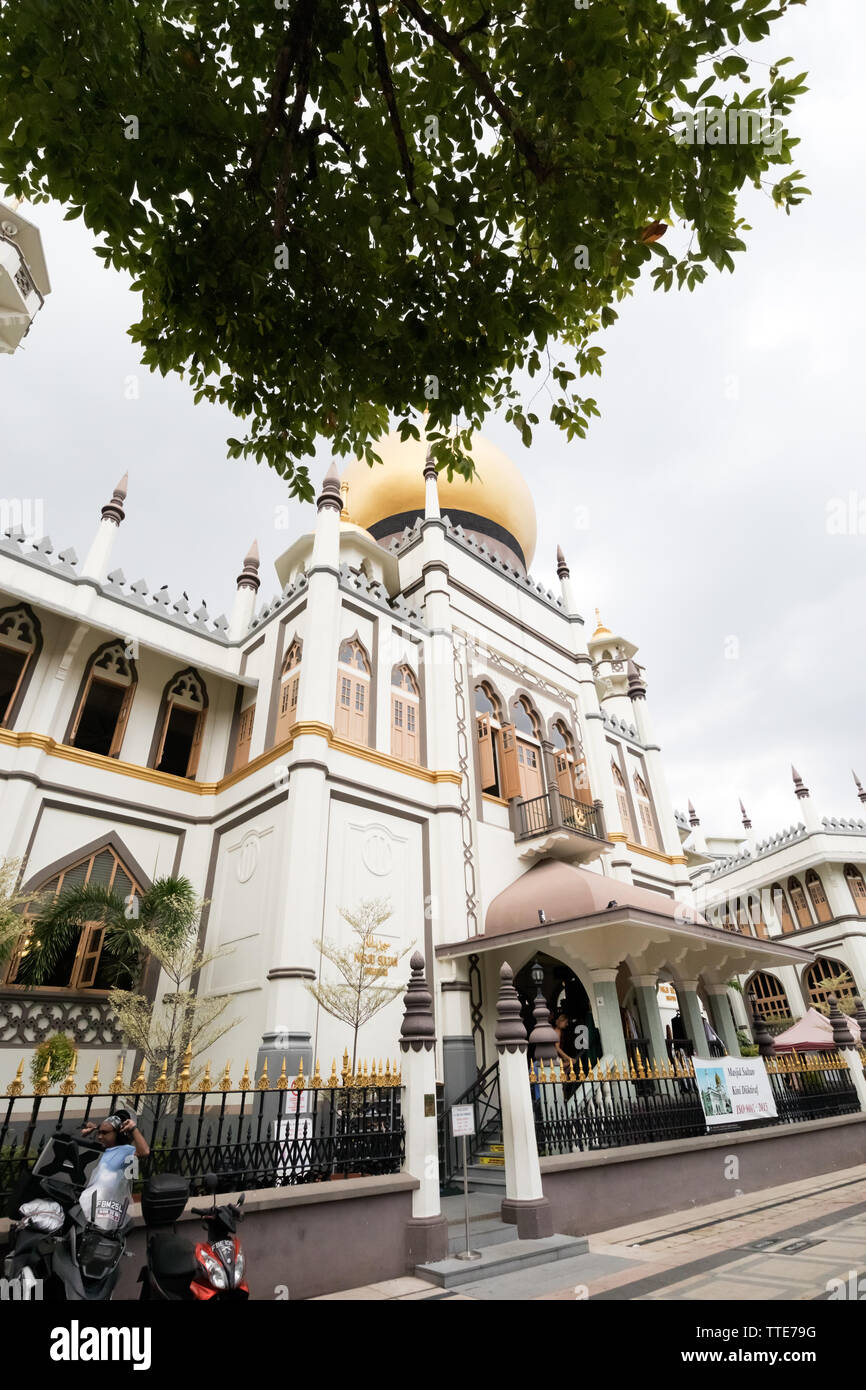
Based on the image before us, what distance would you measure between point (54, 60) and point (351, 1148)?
8.15 metres

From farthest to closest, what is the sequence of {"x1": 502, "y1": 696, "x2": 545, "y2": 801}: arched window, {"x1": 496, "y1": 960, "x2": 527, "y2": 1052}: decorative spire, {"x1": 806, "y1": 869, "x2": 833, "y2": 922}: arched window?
{"x1": 806, "y1": 869, "x2": 833, "y2": 922}: arched window → {"x1": 502, "y1": 696, "x2": 545, "y2": 801}: arched window → {"x1": 496, "y1": 960, "x2": 527, "y2": 1052}: decorative spire

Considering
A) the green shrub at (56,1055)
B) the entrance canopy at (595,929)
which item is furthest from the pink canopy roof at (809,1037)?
the green shrub at (56,1055)

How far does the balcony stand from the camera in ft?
47.0

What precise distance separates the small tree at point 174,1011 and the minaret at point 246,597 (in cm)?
696

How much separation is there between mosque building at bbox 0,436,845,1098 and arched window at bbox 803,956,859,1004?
12460 mm

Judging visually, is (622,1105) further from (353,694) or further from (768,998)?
(768,998)

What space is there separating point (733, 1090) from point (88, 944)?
Result: 10.3 meters

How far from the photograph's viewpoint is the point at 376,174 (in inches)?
174

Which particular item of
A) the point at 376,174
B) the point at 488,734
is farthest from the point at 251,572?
the point at 376,174

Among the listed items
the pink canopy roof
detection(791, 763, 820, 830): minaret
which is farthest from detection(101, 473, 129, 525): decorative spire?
detection(791, 763, 820, 830): minaret

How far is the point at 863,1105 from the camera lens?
13609 millimetres

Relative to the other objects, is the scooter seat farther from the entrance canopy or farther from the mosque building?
the entrance canopy
